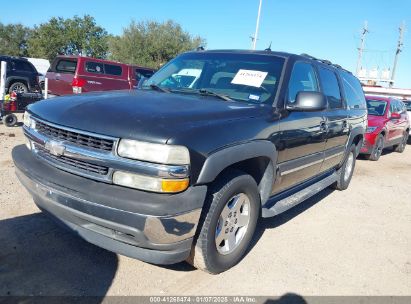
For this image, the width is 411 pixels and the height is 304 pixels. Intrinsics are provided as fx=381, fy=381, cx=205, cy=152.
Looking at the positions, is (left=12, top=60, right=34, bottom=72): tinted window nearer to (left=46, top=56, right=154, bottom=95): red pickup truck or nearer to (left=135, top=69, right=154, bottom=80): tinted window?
(left=46, top=56, right=154, bottom=95): red pickup truck

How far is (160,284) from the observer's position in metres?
3.12

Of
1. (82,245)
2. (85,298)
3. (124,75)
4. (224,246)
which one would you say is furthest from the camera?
(124,75)

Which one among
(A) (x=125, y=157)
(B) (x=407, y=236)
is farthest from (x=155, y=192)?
(B) (x=407, y=236)

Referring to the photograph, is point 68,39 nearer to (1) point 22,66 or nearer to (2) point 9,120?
(1) point 22,66

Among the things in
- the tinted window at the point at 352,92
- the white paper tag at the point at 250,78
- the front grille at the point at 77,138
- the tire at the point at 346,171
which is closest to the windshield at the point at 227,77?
the white paper tag at the point at 250,78

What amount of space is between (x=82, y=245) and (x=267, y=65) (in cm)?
259

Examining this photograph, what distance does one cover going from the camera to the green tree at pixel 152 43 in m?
38.8

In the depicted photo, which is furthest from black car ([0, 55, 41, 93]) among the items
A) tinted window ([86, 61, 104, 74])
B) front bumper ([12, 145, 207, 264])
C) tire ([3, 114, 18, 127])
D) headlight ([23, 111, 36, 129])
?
front bumper ([12, 145, 207, 264])

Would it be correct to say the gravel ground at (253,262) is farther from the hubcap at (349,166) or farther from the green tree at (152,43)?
the green tree at (152,43)

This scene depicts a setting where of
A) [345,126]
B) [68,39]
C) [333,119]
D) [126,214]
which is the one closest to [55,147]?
[126,214]

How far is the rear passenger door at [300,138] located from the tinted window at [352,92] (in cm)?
133

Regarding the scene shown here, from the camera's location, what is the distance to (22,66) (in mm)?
14602

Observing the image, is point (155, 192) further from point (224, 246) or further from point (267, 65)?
point (267, 65)

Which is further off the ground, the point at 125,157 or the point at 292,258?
the point at 125,157
